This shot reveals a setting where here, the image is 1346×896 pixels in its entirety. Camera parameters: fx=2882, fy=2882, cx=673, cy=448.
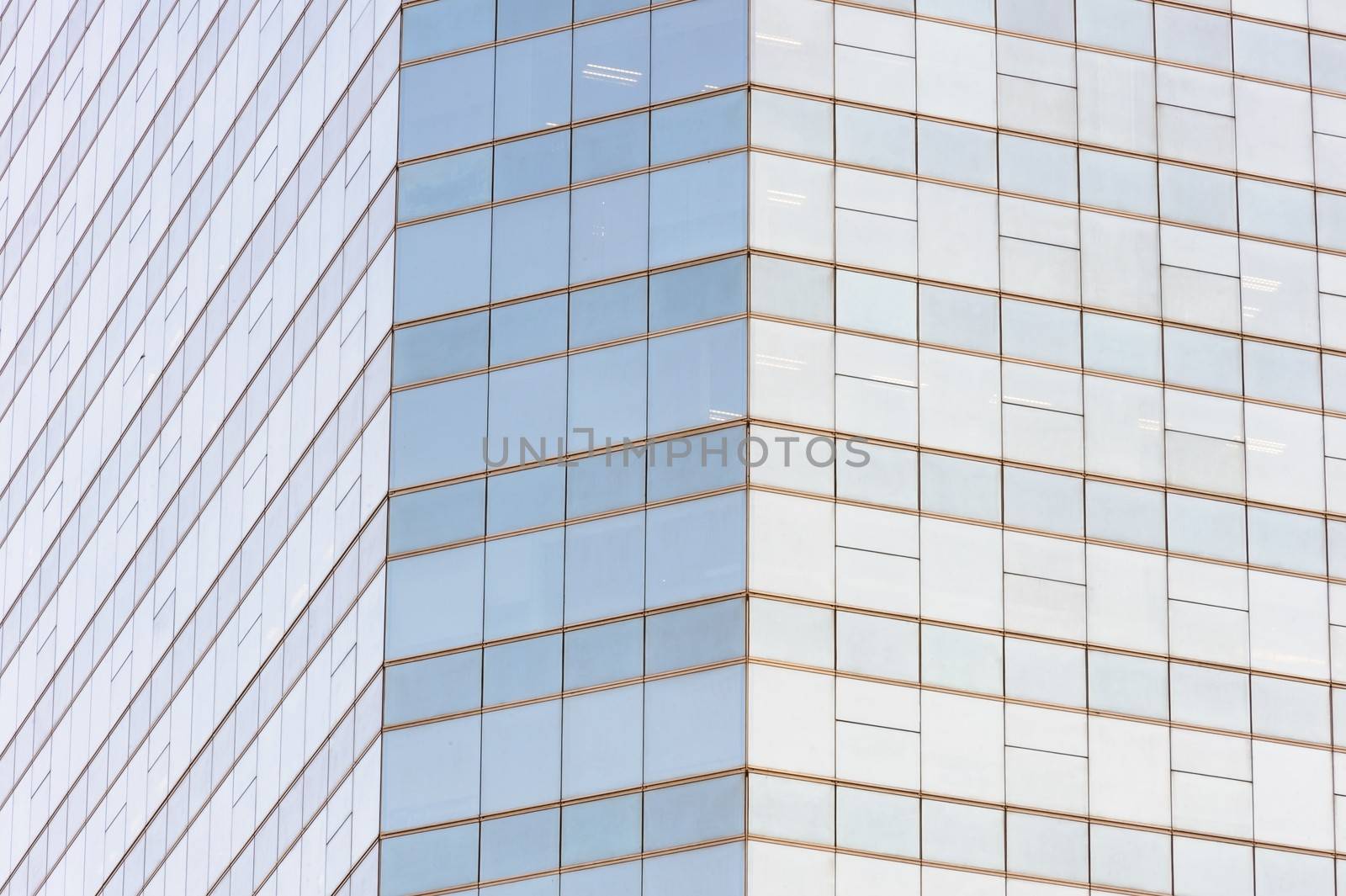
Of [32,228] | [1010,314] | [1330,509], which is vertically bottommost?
[32,228]

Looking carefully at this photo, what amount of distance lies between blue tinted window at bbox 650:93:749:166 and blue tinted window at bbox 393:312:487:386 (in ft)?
17.1

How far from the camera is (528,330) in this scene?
191 ft

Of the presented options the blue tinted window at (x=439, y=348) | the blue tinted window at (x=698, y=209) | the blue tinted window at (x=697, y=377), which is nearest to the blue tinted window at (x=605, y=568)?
the blue tinted window at (x=697, y=377)

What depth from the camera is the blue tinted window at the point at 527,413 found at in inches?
2255

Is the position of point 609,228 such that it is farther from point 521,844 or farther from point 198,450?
point 198,450

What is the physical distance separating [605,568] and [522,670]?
8.64 ft

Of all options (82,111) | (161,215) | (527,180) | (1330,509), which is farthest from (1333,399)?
(82,111)

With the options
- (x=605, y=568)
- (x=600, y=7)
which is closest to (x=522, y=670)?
(x=605, y=568)

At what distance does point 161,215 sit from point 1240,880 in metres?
36.4

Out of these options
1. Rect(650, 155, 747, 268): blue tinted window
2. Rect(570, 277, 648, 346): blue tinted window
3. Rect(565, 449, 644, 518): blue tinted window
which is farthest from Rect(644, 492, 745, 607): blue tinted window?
Rect(650, 155, 747, 268): blue tinted window

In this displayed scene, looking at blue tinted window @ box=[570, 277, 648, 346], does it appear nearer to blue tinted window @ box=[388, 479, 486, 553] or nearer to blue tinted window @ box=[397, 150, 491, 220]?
blue tinted window @ box=[388, 479, 486, 553]

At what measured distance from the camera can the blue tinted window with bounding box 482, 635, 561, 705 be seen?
55.6m

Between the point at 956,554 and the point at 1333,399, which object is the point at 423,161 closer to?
the point at 956,554

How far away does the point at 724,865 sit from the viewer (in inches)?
2036
